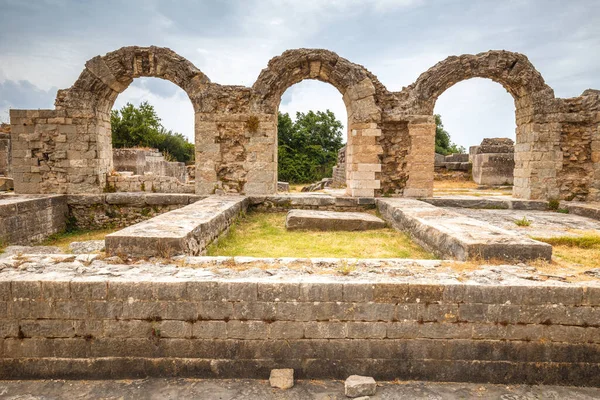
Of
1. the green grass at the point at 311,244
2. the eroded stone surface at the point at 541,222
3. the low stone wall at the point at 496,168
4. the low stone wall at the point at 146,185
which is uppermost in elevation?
the low stone wall at the point at 496,168

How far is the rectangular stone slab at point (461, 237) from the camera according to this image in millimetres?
4672

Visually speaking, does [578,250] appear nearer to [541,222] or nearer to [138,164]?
[541,222]

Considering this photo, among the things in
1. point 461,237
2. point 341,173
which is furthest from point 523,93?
point 341,173

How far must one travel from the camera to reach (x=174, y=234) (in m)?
5.00

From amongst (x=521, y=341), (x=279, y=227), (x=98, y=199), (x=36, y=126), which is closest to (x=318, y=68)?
(x=279, y=227)

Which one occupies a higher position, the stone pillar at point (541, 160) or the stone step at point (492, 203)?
the stone pillar at point (541, 160)

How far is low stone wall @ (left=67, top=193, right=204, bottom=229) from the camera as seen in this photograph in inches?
392

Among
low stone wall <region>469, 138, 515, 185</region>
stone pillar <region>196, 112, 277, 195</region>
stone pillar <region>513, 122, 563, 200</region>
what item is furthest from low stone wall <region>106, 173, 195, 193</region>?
low stone wall <region>469, 138, 515, 185</region>

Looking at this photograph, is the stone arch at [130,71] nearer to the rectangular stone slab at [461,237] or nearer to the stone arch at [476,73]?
the stone arch at [476,73]

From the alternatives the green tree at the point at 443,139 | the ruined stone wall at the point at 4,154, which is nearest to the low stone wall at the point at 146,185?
the ruined stone wall at the point at 4,154

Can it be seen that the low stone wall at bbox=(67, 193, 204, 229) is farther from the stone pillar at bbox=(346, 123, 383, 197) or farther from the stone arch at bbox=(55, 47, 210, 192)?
the stone pillar at bbox=(346, 123, 383, 197)

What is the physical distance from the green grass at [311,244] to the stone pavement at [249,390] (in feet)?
7.55

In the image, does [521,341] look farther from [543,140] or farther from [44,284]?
[543,140]

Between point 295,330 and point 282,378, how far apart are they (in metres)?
0.44
